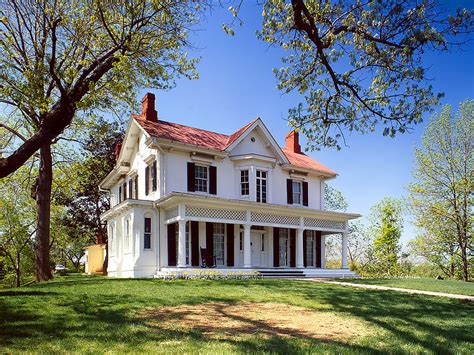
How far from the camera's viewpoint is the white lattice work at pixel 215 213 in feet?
62.3

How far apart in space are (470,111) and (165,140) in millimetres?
23599

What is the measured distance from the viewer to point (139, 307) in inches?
363

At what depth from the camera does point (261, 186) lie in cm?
2338

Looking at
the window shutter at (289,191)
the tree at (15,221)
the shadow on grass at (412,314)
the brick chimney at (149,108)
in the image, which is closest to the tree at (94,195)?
the tree at (15,221)

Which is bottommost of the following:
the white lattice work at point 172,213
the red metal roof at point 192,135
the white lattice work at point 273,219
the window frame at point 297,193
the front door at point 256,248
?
the front door at point 256,248

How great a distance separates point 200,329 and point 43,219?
52.7 ft

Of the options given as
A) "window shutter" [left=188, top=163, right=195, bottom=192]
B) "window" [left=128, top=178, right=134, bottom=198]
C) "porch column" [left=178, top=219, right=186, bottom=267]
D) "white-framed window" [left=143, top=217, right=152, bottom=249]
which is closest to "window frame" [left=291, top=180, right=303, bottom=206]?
"window shutter" [left=188, top=163, right=195, bottom=192]

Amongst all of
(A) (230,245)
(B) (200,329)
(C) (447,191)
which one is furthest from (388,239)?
(B) (200,329)

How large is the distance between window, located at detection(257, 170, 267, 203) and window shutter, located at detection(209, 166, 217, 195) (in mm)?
2727

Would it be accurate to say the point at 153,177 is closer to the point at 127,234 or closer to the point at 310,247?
the point at 127,234

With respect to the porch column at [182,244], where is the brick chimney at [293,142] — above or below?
above

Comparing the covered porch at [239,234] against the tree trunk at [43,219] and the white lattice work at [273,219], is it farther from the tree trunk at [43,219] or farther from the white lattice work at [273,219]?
the tree trunk at [43,219]

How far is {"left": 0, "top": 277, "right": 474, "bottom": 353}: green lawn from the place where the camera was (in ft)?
19.7

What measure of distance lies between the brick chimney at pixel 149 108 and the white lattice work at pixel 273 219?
8053 millimetres
